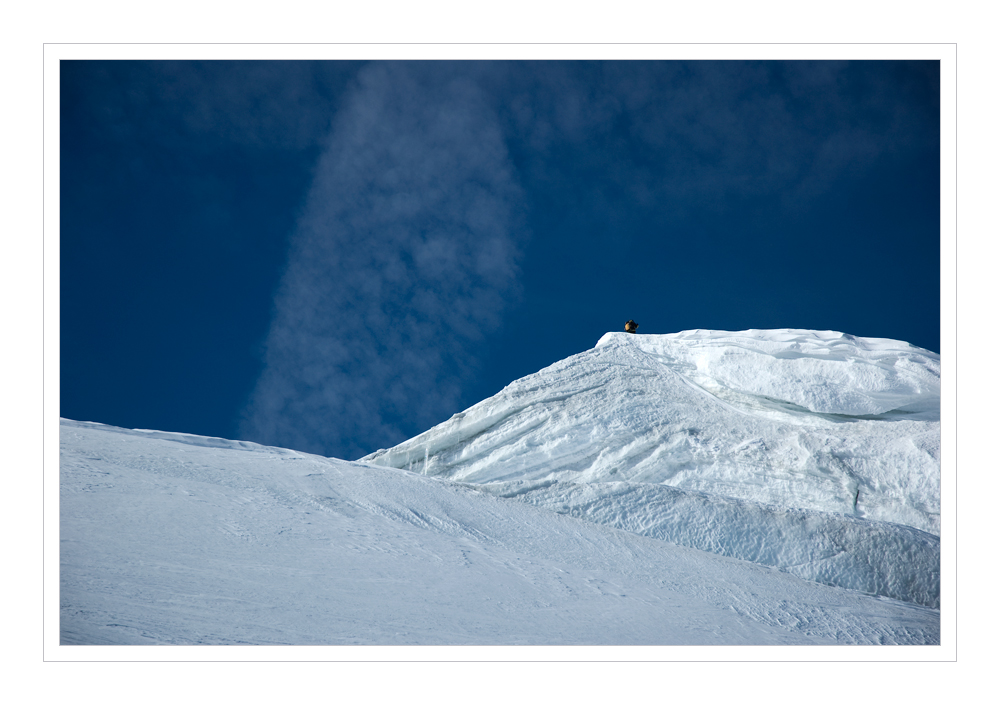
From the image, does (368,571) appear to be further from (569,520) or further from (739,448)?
(739,448)

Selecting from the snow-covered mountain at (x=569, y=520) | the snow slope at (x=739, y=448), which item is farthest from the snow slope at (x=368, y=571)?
the snow slope at (x=739, y=448)

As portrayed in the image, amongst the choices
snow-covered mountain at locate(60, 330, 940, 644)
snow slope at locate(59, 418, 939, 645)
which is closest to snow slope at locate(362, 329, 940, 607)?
snow-covered mountain at locate(60, 330, 940, 644)

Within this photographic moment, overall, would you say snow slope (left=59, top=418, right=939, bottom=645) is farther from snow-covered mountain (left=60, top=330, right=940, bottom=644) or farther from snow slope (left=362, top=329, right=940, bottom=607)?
snow slope (left=362, top=329, right=940, bottom=607)

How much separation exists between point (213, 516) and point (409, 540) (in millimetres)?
925

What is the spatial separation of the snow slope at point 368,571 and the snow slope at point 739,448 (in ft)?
0.73

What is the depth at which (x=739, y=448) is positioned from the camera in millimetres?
4887

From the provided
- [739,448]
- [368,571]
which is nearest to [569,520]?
[368,571]

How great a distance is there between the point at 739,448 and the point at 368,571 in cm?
292

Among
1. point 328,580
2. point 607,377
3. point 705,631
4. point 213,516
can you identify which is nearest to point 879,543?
point 705,631

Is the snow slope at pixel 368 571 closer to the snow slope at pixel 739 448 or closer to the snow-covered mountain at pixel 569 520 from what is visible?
the snow-covered mountain at pixel 569 520

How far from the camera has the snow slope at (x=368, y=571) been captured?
8.63 feet

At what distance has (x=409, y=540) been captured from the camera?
3.39 meters

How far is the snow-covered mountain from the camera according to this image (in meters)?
2.74
